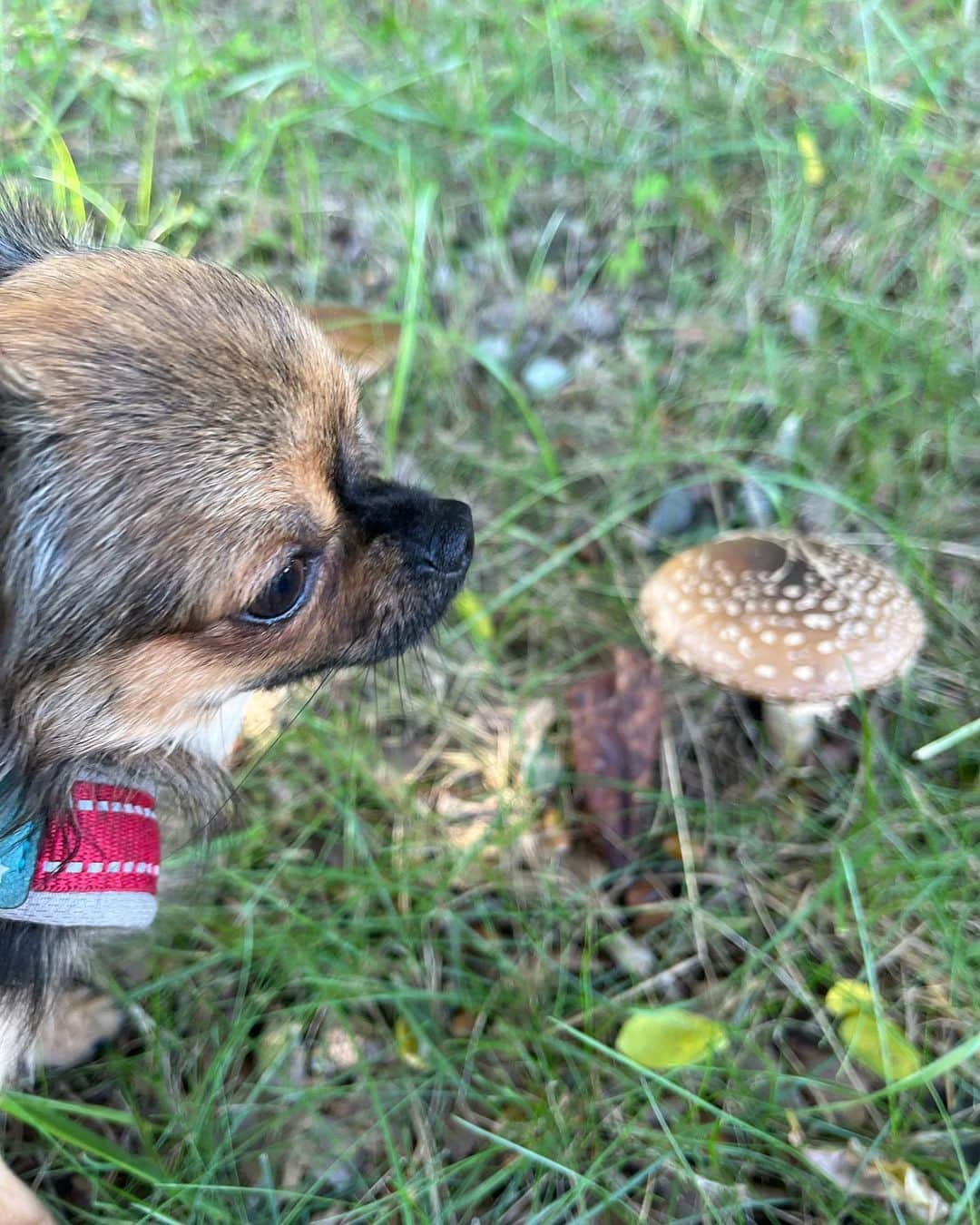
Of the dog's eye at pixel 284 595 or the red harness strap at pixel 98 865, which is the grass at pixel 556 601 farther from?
the dog's eye at pixel 284 595

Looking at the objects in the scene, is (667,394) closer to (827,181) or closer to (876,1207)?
(827,181)

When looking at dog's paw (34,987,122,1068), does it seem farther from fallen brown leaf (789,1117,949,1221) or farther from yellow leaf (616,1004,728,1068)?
fallen brown leaf (789,1117,949,1221)

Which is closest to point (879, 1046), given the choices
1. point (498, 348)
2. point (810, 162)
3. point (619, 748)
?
point (619, 748)

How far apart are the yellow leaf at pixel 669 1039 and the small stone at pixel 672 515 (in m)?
1.19

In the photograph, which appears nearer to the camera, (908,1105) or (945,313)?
(908,1105)

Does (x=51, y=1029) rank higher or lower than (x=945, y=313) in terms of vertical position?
lower

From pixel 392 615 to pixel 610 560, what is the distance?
1.00m

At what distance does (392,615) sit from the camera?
5.04 feet

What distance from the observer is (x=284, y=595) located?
1362 mm

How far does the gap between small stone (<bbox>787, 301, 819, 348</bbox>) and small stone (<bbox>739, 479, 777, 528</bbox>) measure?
578mm

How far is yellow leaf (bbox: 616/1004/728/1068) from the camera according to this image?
66.8 inches

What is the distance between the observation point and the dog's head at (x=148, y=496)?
1.18 metres

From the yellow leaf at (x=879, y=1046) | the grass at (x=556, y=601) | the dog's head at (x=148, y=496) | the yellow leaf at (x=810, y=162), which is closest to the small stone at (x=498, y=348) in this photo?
the grass at (x=556, y=601)

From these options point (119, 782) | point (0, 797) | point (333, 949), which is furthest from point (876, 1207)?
point (0, 797)
